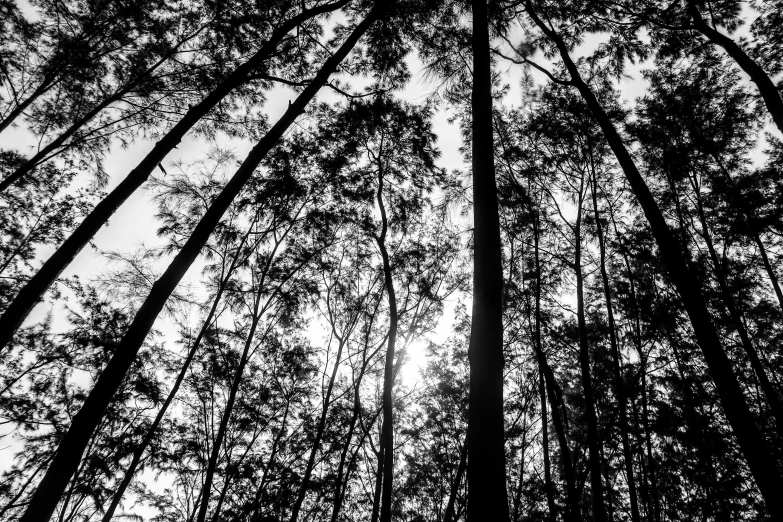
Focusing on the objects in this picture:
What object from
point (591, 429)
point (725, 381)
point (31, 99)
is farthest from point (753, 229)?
point (31, 99)

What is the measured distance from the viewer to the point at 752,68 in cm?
534

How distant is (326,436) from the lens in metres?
11.9

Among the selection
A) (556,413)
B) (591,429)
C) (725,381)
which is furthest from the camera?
(556,413)

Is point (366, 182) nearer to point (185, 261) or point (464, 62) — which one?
point (464, 62)

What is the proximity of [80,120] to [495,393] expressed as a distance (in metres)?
9.41

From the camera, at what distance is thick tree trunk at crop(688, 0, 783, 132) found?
4953mm

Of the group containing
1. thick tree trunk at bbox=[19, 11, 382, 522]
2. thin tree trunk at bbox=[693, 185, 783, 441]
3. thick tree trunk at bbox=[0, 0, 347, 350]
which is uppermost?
thin tree trunk at bbox=[693, 185, 783, 441]

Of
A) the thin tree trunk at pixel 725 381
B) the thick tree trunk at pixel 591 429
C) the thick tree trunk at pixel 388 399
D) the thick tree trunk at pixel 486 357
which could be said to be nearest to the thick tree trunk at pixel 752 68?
the thin tree trunk at pixel 725 381

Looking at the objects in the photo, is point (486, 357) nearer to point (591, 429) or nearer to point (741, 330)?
point (591, 429)

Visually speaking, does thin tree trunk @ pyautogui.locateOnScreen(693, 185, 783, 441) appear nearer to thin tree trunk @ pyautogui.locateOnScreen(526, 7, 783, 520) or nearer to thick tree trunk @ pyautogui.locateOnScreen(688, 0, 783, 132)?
thick tree trunk @ pyautogui.locateOnScreen(688, 0, 783, 132)

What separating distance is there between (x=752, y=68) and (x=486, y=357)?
686cm

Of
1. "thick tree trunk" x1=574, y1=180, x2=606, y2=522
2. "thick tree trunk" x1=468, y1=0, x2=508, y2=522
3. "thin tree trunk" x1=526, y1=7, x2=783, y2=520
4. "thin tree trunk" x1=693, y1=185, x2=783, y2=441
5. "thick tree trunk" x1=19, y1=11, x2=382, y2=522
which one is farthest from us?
"thin tree trunk" x1=693, y1=185, x2=783, y2=441

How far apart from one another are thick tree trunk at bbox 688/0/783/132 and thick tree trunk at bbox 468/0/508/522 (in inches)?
188

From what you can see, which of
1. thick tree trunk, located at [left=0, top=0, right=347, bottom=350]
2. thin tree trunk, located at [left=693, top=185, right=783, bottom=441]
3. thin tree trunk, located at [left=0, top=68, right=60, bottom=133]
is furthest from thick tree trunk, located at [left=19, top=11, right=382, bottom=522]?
thin tree trunk, located at [left=693, top=185, right=783, bottom=441]
